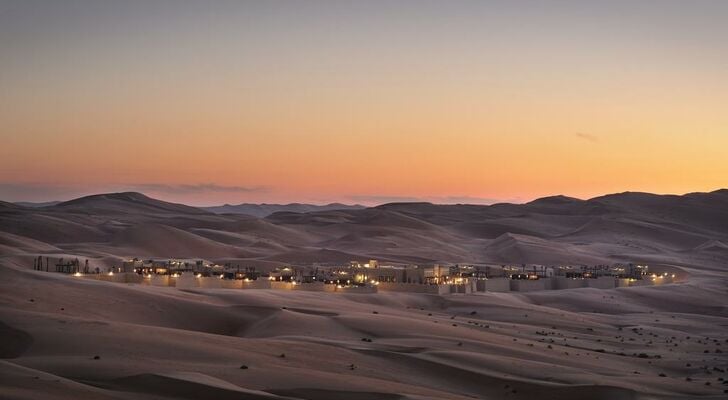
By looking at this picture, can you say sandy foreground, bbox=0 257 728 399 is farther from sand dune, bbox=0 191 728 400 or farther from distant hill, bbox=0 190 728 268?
distant hill, bbox=0 190 728 268

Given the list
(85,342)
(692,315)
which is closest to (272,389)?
(85,342)

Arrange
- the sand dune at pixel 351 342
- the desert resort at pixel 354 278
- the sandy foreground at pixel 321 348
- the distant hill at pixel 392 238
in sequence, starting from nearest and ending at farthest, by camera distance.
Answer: the sandy foreground at pixel 321 348 < the sand dune at pixel 351 342 < the desert resort at pixel 354 278 < the distant hill at pixel 392 238

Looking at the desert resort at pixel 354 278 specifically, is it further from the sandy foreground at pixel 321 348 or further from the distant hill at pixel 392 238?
the distant hill at pixel 392 238

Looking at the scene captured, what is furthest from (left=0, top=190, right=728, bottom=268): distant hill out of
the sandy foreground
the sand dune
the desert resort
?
the sandy foreground

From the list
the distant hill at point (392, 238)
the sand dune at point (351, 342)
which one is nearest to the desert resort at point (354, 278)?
the sand dune at point (351, 342)

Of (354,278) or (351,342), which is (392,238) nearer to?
(354,278)

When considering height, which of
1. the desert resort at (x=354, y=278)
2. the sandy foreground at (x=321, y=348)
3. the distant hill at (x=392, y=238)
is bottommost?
the sandy foreground at (x=321, y=348)

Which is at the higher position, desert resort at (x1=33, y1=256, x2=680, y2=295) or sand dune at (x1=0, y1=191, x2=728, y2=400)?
desert resort at (x1=33, y1=256, x2=680, y2=295)
